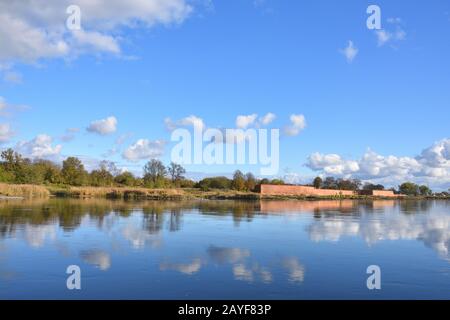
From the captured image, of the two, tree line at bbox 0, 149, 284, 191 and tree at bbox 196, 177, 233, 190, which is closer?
tree line at bbox 0, 149, 284, 191

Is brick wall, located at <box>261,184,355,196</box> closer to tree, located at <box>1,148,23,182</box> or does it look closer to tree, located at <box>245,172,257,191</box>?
tree, located at <box>245,172,257,191</box>

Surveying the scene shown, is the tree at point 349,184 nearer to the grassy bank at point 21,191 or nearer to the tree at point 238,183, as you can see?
the tree at point 238,183

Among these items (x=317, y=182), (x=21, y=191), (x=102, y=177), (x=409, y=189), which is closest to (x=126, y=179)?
(x=102, y=177)

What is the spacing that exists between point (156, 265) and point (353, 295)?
526 cm

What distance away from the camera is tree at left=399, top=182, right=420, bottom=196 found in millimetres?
180625

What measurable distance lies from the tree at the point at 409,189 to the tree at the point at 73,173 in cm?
13615

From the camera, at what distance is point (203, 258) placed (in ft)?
44.0

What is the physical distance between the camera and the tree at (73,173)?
83.4 metres

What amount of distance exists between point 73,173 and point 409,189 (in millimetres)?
140993

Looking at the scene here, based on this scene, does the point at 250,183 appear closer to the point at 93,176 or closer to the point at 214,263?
the point at 93,176

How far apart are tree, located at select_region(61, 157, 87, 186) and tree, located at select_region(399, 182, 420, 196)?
13615 centimetres

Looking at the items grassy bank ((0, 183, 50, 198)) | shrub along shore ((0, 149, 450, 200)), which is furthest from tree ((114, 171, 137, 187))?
Answer: grassy bank ((0, 183, 50, 198))
